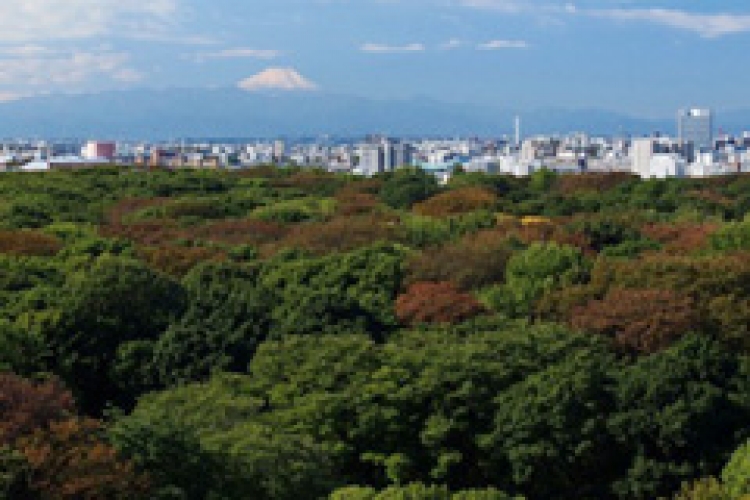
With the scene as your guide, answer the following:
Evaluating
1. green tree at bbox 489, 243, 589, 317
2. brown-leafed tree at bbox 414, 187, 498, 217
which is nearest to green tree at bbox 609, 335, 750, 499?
green tree at bbox 489, 243, 589, 317

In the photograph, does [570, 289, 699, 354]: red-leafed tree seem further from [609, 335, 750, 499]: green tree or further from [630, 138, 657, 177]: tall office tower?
[630, 138, 657, 177]: tall office tower

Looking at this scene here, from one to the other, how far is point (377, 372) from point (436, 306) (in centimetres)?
485

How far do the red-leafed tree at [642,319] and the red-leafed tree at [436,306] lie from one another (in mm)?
2178

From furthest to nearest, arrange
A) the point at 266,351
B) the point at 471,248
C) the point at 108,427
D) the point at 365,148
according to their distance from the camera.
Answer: the point at 365,148, the point at 471,248, the point at 266,351, the point at 108,427

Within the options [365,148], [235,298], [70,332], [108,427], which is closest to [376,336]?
[235,298]

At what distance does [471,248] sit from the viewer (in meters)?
25.4

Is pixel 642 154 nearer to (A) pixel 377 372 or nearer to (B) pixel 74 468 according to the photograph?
(A) pixel 377 372

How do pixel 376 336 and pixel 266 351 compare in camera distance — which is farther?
pixel 376 336

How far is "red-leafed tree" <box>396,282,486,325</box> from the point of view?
68.7 ft

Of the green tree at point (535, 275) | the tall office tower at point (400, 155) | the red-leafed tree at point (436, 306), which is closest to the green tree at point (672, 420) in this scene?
the red-leafed tree at point (436, 306)

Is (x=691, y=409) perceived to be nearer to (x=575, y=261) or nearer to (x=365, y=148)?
(x=575, y=261)

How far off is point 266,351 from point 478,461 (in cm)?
355

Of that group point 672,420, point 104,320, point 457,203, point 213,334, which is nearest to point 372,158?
point 457,203

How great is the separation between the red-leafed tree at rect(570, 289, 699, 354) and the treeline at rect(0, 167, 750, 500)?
43 mm
